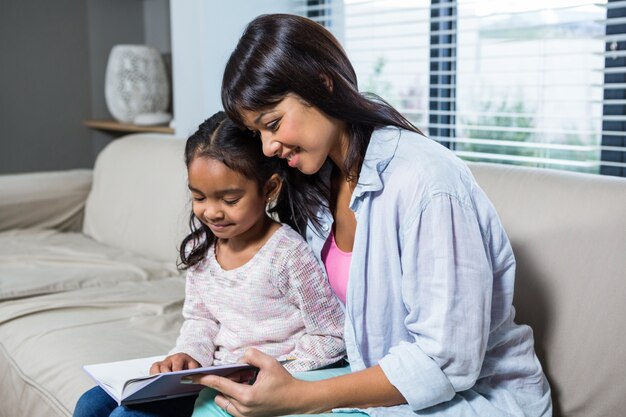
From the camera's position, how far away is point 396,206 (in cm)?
110

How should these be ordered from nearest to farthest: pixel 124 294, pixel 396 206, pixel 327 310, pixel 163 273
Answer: pixel 396 206
pixel 327 310
pixel 124 294
pixel 163 273

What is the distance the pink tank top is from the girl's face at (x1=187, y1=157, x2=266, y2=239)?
0.45 feet

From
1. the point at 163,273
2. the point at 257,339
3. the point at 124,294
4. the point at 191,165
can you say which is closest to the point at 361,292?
the point at 257,339

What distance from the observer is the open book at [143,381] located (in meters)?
1.11

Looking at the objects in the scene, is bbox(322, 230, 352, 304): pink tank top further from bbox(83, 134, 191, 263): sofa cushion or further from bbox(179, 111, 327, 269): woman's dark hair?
bbox(83, 134, 191, 263): sofa cushion

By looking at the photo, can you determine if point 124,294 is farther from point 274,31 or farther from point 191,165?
point 274,31

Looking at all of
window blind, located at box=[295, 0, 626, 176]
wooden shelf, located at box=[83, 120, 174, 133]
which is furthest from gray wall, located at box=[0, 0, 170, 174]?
window blind, located at box=[295, 0, 626, 176]

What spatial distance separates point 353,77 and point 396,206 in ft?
0.74

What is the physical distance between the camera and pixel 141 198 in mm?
2559

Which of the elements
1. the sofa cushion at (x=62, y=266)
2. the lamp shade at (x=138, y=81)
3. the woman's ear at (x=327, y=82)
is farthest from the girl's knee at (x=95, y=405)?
the lamp shade at (x=138, y=81)

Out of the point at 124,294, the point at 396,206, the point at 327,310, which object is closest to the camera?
the point at 396,206

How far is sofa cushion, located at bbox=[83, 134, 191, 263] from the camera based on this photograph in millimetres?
2381

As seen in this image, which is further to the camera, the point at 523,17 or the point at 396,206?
the point at 523,17

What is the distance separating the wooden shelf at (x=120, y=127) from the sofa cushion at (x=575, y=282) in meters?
1.98
